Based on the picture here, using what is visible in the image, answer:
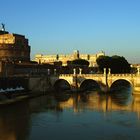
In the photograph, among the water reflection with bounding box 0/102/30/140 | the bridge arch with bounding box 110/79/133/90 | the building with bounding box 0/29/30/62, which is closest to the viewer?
the water reflection with bounding box 0/102/30/140

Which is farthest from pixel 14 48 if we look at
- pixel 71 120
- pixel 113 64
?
pixel 71 120

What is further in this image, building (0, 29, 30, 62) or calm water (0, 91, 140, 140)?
building (0, 29, 30, 62)

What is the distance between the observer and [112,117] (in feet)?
110

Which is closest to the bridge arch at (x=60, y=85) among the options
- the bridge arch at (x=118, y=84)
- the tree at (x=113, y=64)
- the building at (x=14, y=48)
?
the bridge arch at (x=118, y=84)

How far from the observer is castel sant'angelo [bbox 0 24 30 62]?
70.9m

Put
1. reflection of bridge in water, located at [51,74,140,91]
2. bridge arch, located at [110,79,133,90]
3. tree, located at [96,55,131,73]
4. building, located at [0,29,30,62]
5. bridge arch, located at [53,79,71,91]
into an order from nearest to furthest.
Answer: reflection of bridge in water, located at [51,74,140,91] < bridge arch, located at [110,79,133,90] < bridge arch, located at [53,79,71,91] < building, located at [0,29,30,62] < tree, located at [96,55,131,73]

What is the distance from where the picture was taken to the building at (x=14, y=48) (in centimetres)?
7094

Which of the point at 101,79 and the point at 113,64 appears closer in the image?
the point at 101,79

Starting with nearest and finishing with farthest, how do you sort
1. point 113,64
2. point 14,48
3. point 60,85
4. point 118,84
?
point 60,85 < point 118,84 < point 14,48 < point 113,64

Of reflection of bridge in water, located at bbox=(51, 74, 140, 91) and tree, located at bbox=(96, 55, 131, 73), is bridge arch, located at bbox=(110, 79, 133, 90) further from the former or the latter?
tree, located at bbox=(96, 55, 131, 73)

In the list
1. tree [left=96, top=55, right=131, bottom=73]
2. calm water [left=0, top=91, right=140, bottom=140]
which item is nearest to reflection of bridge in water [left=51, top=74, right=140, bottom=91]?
calm water [left=0, top=91, right=140, bottom=140]

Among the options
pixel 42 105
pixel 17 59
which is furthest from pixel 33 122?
pixel 17 59

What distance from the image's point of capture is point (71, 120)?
32.5 metres

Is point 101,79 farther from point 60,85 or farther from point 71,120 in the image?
point 71,120
